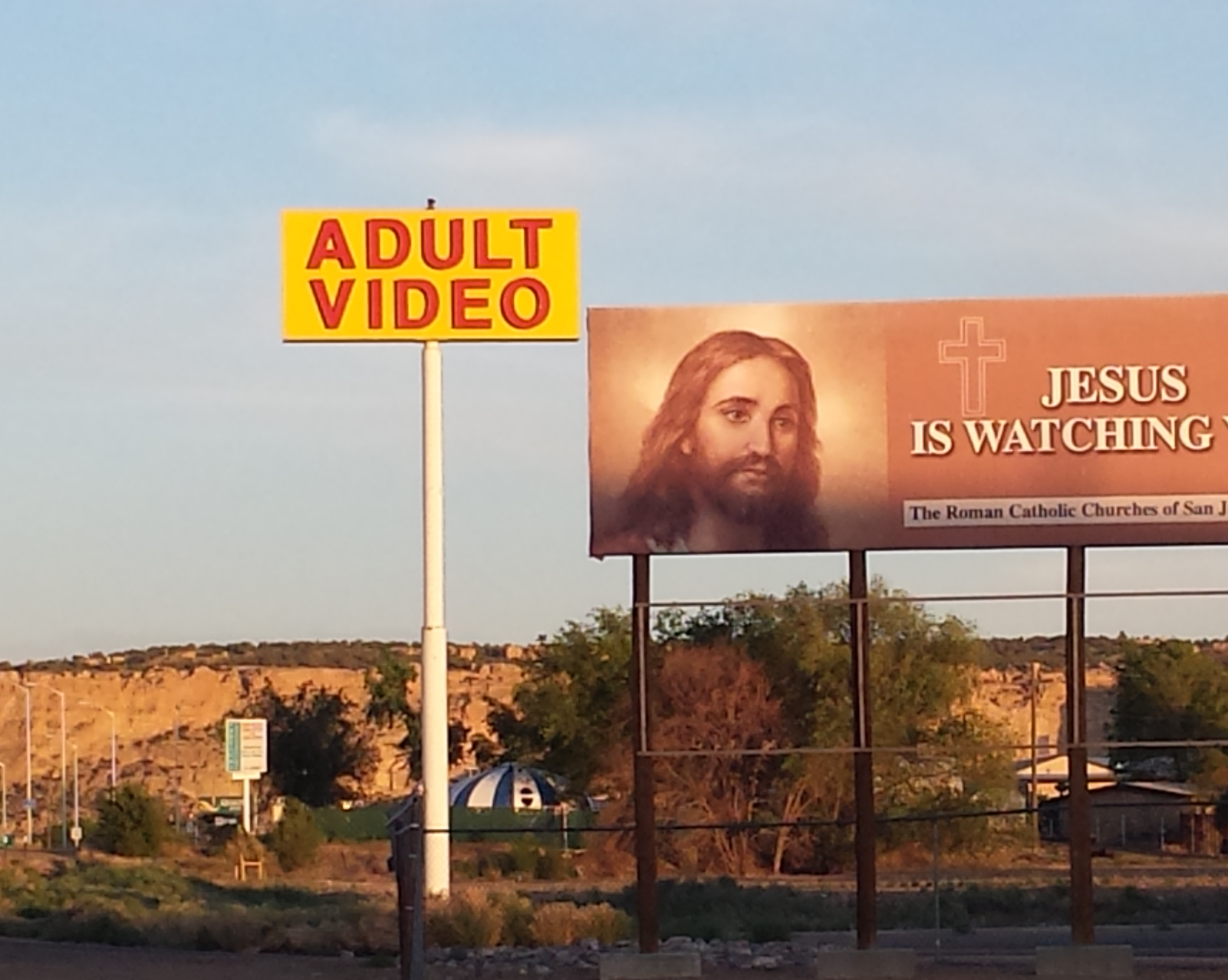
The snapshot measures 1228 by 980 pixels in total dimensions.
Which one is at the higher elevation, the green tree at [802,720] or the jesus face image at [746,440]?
the jesus face image at [746,440]

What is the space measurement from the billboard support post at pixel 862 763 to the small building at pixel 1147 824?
28.9 m

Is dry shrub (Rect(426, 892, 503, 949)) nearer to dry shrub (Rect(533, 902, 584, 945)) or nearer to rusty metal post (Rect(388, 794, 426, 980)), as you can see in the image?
dry shrub (Rect(533, 902, 584, 945))

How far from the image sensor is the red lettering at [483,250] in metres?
24.1

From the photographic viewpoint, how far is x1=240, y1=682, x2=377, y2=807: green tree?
284 feet

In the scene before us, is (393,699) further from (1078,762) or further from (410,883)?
(410,883)

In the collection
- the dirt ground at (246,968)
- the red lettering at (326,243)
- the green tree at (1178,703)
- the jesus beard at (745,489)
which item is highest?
the red lettering at (326,243)

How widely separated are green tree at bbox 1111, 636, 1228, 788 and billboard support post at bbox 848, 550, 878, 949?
28637 mm

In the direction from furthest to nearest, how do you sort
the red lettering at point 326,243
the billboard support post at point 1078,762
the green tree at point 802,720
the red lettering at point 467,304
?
1. the green tree at point 802,720
2. the red lettering at point 467,304
3. the red lettering at point 326,243
4. the billboard support post at point 1078,762

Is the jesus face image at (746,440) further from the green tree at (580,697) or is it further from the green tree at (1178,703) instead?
the green tree at (580,697)

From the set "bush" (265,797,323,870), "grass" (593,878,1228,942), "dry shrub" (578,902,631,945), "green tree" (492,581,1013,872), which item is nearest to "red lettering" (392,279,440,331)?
"dry shrub" (578,902,631,945)

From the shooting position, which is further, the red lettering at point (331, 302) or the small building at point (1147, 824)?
the small building at point (1147, 824)

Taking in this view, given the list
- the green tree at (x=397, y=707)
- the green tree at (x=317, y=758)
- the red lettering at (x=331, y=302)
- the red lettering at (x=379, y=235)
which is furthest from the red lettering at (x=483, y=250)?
the green tree at (x=397, y=707)

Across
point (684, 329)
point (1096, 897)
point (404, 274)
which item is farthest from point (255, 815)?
point (684, 329)

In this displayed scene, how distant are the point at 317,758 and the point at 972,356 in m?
70.4
